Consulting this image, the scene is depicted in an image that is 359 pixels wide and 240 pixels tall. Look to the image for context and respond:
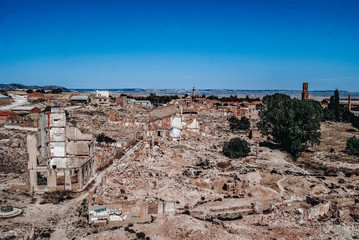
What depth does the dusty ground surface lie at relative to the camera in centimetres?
1836

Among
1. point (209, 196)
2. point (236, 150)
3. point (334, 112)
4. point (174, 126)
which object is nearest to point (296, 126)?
point (236, 150)

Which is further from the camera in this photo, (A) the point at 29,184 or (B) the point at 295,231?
(A) the point at 29,184

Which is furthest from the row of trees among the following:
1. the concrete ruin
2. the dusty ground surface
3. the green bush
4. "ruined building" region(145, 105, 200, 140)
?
→ the concrete ruin

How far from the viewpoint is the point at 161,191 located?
24.3 meters

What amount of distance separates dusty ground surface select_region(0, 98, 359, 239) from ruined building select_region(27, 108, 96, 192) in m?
1.26

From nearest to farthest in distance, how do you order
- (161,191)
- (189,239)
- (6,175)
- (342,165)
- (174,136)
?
(189,239), (161,191), (6,175), (342,165), (174,136)

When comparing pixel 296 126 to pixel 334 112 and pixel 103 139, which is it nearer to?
pixel 103 139

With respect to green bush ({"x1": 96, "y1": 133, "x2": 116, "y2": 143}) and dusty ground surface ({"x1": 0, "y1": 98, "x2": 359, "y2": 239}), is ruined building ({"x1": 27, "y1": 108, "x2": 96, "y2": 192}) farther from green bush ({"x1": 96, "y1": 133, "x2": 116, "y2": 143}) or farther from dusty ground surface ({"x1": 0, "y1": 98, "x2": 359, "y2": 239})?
green bush ({"x1": 96, "y1": 133, "x2": 116, "y2": 143})

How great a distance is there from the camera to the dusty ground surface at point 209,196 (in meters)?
18.4

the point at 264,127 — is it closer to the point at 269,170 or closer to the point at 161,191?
the point at 269,170

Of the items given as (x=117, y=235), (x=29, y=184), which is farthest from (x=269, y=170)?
(x=29, y=184)

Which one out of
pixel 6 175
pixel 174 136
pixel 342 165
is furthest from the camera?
pixel 174 136

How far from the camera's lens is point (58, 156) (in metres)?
31.0

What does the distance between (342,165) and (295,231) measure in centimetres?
2151
